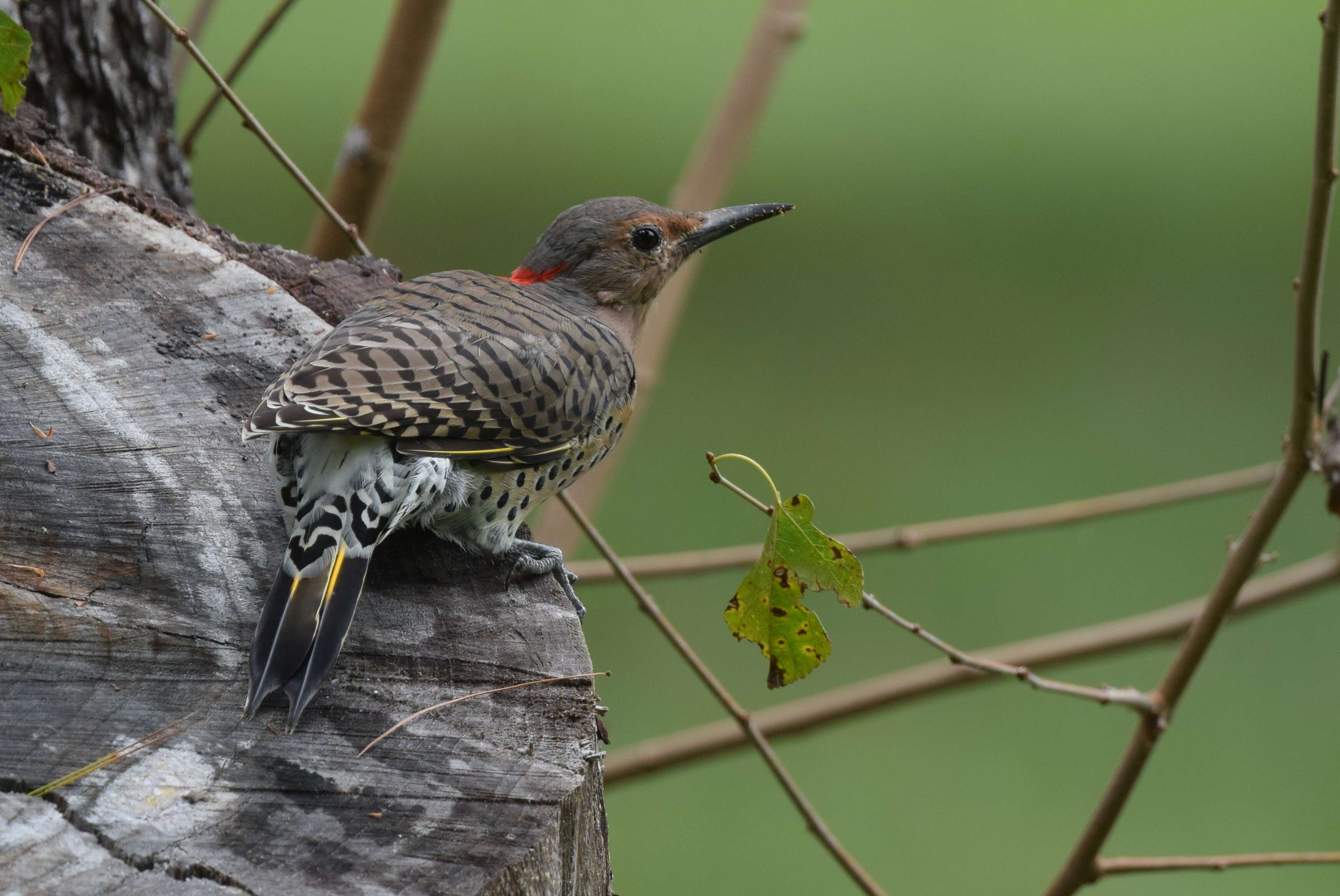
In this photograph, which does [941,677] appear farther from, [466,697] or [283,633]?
[283,633]

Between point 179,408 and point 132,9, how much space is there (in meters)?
1.18

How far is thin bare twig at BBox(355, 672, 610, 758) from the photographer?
4.86 ft

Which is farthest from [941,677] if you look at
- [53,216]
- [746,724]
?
[53,216]

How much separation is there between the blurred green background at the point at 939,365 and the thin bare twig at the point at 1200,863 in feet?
11.6

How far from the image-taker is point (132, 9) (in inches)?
103

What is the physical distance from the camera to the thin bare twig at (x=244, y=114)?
2.14 metres

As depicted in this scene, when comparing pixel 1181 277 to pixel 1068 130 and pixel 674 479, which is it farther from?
pixel 674 479

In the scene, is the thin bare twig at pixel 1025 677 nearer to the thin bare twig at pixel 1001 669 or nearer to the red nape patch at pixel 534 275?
the thin bare twig at pixel 1001 669

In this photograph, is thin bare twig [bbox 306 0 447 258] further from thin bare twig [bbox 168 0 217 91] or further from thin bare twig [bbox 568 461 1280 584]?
thin bare twig [bbox 568 461 1280 584]

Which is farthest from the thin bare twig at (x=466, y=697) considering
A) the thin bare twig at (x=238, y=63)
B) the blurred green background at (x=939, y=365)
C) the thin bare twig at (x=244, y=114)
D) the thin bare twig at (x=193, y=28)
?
the blurred green background at (x=939, y=365)

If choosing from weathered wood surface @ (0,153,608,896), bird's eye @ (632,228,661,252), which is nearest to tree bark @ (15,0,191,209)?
weathered wood surface @ (0,153,608,896)

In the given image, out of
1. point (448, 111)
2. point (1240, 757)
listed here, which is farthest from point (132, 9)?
point (448, 111)

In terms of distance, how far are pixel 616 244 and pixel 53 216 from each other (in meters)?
1.02

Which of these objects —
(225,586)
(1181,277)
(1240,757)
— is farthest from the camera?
(1181,277)
